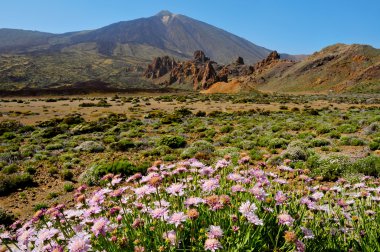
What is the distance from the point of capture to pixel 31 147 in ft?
66.3

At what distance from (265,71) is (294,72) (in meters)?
22.8

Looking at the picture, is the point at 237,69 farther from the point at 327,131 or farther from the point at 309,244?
the point at 309,244

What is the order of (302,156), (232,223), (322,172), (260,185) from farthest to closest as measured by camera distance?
(302,156) < (322,172) < (260,185) < (232,223)

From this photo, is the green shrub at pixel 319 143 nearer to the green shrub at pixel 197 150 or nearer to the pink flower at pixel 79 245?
the green shrub at pixel 197 150

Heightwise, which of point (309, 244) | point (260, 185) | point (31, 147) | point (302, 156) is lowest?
point (31, 147)

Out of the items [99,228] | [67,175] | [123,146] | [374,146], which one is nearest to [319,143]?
[374,146]

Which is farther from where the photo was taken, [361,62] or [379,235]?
[361,62]

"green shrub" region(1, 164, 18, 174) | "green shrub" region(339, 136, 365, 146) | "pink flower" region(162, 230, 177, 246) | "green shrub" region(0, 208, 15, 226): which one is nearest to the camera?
"pink flower" region(162, 230, 177, 246)

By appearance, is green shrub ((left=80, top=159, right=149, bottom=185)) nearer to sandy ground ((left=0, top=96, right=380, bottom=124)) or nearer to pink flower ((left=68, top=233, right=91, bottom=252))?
pink flower ((left=68, top=233, right=91, bottom=252))

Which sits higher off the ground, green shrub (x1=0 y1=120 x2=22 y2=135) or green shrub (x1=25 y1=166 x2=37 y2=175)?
green shrub (x1=25 y1=166 x2=37 y2=175)

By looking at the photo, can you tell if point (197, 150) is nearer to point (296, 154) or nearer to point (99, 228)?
point (296, 154)

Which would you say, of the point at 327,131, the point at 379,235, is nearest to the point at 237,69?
the point at 327,131

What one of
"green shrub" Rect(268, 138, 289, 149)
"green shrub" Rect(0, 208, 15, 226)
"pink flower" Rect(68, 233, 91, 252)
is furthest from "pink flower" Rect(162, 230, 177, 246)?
"green shrub" Rect(268, 138, 289, 149)

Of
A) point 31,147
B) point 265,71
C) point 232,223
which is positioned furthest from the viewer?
point 265,71
